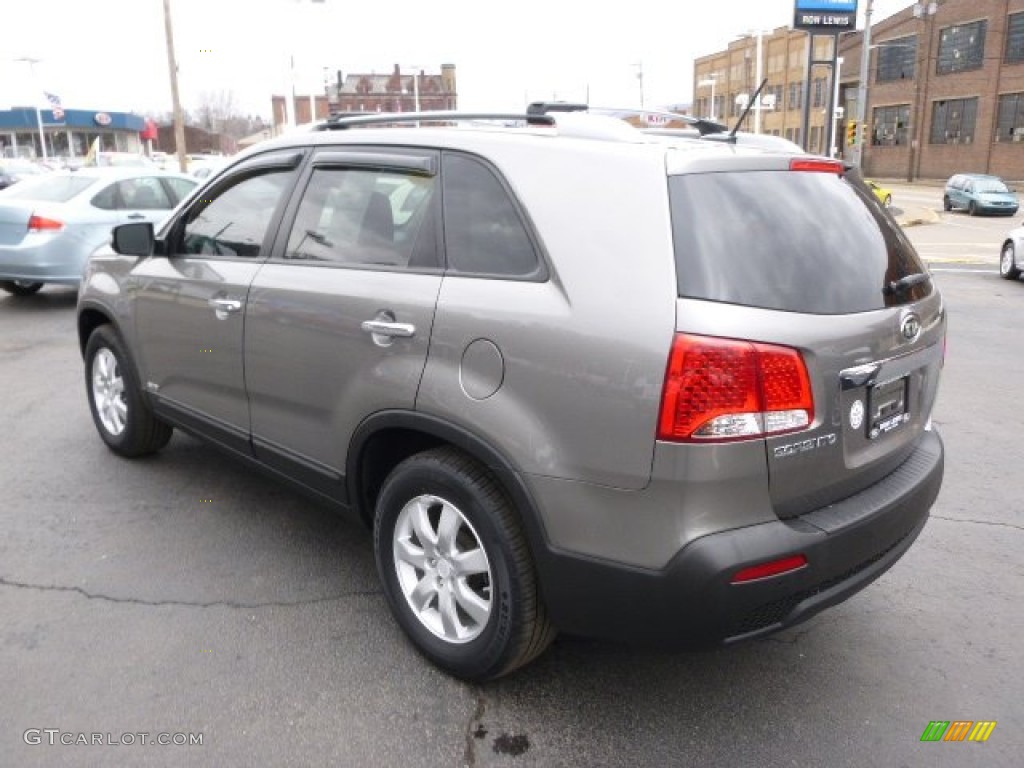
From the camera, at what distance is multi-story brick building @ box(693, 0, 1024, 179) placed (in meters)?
54.4

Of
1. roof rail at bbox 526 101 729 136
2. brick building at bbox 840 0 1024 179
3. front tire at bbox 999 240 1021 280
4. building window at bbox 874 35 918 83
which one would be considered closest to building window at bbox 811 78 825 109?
brick building at bbox 840 0 1024 179

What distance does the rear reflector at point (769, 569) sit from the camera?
2256 millimetres

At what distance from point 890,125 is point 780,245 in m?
72.5

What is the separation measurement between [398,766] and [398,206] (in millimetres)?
1851

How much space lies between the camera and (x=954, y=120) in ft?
194

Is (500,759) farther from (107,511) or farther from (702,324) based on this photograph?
(107,511)

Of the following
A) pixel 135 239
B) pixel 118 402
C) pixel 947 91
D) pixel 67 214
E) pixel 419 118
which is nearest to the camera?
pixel 419 118

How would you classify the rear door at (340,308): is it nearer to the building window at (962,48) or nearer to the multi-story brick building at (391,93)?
the building window at (962,48)

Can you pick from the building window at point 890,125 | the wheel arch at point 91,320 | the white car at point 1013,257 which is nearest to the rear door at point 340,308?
the wheel arch at point 91,320

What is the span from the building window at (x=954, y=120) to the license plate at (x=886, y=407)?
64.3 metres

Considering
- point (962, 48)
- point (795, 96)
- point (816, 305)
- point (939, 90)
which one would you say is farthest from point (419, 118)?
point (795, 96)

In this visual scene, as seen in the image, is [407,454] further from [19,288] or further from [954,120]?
[954,120]

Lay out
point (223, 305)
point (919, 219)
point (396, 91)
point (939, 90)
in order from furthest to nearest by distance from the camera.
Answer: point (396, 91) < point (939, 90) < point (919, 219) < point (223, 305)

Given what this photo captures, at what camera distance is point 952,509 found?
4.39m
